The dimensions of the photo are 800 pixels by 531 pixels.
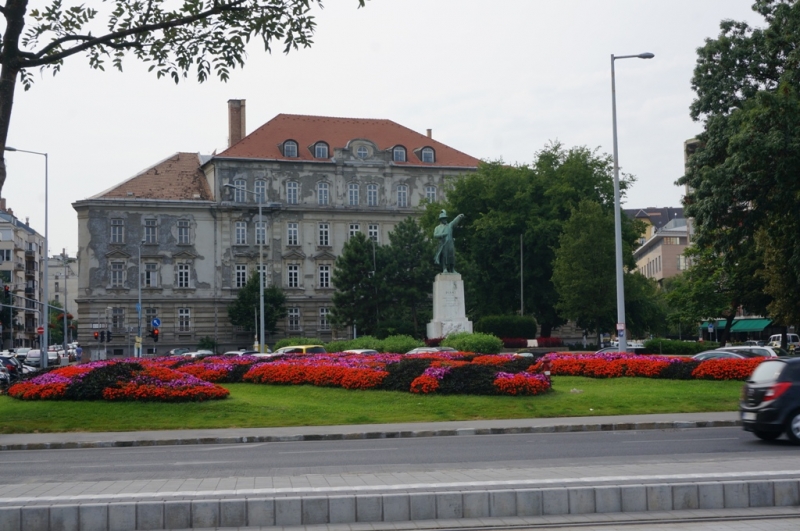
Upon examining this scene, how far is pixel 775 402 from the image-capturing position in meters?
18.3

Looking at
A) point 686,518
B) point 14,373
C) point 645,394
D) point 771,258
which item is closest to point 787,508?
point 686,518

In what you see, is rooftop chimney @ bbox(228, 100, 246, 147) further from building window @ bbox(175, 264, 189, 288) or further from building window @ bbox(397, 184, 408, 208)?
building window @ bbox(397, 184, 408, 208)

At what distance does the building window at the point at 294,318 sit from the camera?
93688 mm

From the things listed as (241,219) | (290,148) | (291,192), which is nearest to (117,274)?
(241,219)

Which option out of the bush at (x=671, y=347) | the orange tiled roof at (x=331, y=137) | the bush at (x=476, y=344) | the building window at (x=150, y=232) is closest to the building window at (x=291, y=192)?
the orange tiled roof at (x=331, y=137)

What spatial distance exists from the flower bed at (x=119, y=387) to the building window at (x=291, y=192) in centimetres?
6567

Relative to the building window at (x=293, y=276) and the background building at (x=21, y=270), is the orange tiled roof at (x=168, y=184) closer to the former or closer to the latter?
the building window at (x=293, y=276)

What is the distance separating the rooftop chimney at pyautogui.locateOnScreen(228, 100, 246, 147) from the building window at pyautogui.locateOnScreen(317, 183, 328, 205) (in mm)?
9261

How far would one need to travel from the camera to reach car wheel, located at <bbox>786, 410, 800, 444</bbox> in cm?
1809

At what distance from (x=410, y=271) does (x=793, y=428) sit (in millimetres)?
57019

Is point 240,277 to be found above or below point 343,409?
above

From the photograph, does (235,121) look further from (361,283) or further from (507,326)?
(507,326)

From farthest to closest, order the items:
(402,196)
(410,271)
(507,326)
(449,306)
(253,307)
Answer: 1. (402,196)
2. (253,307)
3. (410,271)
4. (507,326)
5. (449,306)

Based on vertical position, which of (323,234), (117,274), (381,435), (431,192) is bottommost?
(381,435)
